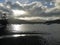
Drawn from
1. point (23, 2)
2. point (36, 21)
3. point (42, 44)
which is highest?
point (23, 2)

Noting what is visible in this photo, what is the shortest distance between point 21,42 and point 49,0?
960mm

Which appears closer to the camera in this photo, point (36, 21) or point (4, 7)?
point (4, 7)

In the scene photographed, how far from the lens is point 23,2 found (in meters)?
2.76

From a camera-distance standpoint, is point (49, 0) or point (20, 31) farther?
point (20, 31)

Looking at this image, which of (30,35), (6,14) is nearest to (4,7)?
(6,14)

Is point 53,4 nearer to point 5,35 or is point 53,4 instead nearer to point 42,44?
point 42,44

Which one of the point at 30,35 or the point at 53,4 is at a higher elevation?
the point at 53,4

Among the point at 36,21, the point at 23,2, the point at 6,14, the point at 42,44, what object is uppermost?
the point at 23,2

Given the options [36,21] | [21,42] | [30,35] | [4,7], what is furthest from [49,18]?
[4,7]

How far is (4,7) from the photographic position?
2.69 m

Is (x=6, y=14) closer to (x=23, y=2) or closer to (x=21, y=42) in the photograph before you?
(x=23, y=2)

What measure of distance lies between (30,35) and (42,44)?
40 cm

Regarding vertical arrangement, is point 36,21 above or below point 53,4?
below

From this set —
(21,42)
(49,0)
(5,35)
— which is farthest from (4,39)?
(49,0)
